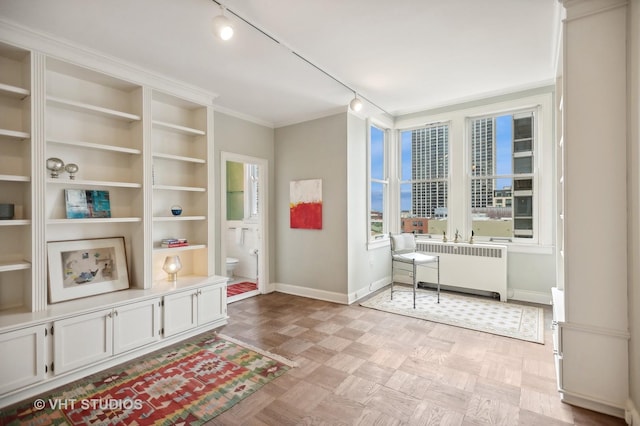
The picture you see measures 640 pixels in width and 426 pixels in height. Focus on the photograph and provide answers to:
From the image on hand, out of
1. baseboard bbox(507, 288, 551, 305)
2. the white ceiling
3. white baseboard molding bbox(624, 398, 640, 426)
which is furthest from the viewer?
baseboard bbox(507, 288, 551, 305)

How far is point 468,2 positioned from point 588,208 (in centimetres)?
165

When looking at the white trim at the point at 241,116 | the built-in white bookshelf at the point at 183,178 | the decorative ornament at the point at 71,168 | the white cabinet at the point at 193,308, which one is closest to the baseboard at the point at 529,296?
the white cabinet at the point at 193,308

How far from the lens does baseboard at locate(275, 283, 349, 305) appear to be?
14.4 ft

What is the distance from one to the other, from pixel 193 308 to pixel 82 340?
0.98 m

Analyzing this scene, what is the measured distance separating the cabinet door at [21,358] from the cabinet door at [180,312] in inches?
36.9

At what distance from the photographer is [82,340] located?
2.51 meters

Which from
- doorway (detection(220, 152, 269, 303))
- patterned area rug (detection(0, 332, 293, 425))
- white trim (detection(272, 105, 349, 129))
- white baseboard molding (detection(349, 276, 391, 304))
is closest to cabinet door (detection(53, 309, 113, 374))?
patterned area rug (detection(0, 332, 293, 425))

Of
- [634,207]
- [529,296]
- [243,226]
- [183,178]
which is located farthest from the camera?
[243,226]

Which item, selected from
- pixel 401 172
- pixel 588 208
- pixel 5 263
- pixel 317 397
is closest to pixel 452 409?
pixel 317 397

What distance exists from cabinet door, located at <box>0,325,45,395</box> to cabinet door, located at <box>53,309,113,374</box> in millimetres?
92

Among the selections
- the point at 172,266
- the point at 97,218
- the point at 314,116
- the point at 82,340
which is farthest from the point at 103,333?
the point at 314,116

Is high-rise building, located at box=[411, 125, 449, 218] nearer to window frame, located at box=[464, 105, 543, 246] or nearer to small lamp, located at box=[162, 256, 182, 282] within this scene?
window frame, located at box=[464, 105, 543, 246]

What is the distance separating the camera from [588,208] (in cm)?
208

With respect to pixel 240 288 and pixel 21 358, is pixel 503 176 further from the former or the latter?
pixel 21 358
